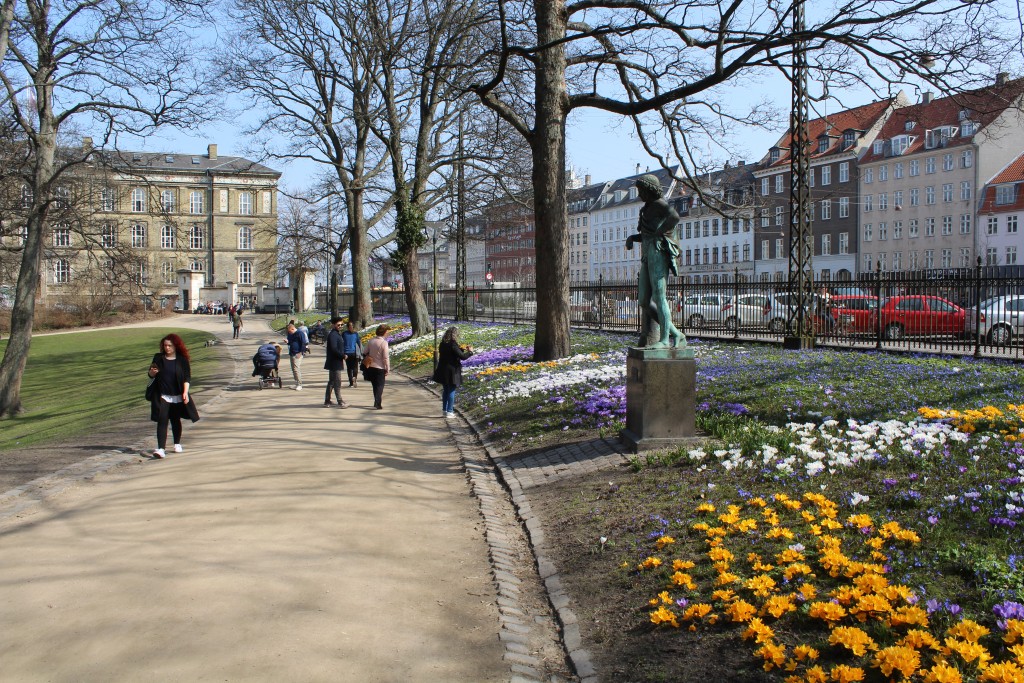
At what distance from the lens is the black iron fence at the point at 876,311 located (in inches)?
584

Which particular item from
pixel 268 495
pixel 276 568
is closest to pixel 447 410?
pixel 268 495

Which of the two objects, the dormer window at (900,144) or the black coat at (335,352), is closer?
the black coat at (335,352)

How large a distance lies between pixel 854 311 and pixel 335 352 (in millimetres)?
10797

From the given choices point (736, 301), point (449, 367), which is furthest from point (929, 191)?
point (449, 367)

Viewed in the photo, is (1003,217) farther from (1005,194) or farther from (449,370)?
(449,370)

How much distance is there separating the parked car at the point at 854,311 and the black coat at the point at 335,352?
10377mm

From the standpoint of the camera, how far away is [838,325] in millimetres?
17641

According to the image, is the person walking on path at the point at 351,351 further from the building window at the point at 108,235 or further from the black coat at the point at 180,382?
the black coat at the point at 180,382

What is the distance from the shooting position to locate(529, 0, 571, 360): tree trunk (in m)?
15.7

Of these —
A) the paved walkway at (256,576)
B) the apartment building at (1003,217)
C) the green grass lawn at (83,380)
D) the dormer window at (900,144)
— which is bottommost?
the green grass lawn at (83,380)

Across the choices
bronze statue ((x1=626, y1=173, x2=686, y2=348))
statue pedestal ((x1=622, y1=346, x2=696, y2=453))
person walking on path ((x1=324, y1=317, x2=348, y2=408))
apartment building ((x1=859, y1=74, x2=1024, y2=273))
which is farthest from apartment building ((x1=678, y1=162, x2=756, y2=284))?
statue pedestal ((x1=622, y1=346, x2=696, y2=453))

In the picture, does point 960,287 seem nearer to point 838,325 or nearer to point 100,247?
point 838,325

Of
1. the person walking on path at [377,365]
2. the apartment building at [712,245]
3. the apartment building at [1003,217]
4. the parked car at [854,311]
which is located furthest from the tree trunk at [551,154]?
the apartment building at [712,245]

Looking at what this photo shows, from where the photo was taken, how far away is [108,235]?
20812mm
